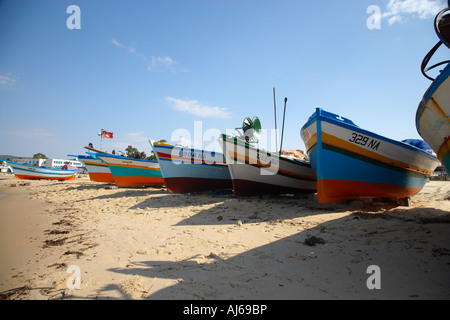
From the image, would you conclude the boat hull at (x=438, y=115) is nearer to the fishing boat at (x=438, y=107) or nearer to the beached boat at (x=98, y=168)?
the fishing boat at (x=438, y=107)

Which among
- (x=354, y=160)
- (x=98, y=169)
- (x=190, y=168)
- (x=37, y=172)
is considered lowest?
(x=37, y=172)

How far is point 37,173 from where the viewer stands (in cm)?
2639

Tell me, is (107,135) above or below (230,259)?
above

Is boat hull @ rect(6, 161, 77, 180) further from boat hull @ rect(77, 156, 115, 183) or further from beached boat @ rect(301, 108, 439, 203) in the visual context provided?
beached boat @ rect(301, 108, 439, 203)

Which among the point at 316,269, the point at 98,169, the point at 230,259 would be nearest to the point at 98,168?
the point at 98,169

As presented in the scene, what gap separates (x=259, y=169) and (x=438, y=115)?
5.79 meters

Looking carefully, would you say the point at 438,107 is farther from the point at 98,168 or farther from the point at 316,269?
the point at 98,168

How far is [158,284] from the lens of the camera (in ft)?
7.93

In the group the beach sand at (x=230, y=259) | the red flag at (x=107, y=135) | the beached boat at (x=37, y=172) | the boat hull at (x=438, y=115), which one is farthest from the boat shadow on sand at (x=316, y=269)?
the beached boat at (x=37, y=172)

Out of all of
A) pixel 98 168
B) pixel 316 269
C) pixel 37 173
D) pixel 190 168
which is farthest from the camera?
pixel 37 173

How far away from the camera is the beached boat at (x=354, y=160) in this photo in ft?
19.2

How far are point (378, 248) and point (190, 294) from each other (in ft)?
9.59

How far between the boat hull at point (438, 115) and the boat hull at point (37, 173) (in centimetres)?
3327
